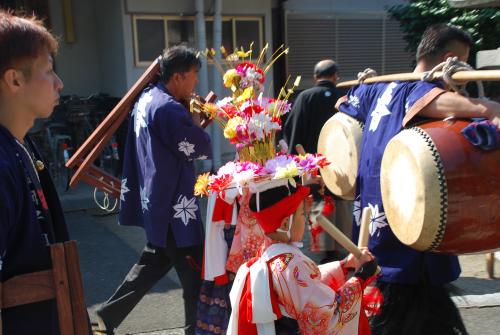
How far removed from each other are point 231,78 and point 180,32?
6209mm

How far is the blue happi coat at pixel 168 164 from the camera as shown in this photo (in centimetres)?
297

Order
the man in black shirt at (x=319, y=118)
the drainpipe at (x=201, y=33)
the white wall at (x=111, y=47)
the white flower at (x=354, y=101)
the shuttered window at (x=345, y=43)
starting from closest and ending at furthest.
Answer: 1. the white flower at (x=354, y=101)
2. the man in black shirt at (x=319, y=118)
3. the drainpipe at (x=201, y=33)
4. the white wall at (x=111, y=47)
5. the shuttered window at (x=345, y=43)

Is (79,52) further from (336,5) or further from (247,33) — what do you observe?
(336,5)

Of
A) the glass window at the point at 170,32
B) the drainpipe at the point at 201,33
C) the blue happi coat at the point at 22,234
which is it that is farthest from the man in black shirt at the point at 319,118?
the glass window at the point at 170,32

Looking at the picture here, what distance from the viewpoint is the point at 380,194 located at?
253cm

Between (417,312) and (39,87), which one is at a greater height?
(39,87)

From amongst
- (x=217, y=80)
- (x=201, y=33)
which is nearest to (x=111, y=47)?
(x=201, y=33)

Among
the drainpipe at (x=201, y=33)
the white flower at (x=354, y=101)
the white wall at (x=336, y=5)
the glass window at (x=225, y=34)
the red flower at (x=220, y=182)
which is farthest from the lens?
the white wall at (x=336, y=5)

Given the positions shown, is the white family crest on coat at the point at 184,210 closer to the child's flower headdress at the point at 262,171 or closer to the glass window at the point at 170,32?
the child's flower headdress at the point at 262,171

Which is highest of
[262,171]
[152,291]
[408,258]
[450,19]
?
[450,19]

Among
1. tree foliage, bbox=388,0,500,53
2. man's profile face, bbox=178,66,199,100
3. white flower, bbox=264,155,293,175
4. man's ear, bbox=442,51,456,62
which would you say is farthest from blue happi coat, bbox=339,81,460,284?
tree foliage, bbox=388,0,500,53

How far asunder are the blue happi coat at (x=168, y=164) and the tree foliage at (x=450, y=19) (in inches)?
139

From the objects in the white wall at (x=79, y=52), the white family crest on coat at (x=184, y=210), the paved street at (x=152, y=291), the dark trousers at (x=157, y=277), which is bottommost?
the paved street at (x=152, y=291)

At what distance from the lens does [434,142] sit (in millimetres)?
2066
